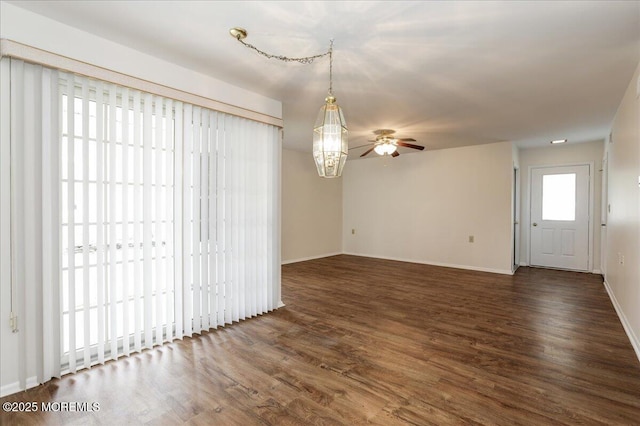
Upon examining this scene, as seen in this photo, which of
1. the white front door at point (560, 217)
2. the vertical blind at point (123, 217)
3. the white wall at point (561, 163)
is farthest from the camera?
the white front door at point (560, 217)

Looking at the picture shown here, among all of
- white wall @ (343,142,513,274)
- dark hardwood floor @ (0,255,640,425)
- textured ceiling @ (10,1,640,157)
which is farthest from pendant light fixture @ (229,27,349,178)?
white wall @ (343,142,513,274)

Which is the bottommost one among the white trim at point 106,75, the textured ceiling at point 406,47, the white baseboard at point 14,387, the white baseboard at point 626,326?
the white baseboard at point 14,387

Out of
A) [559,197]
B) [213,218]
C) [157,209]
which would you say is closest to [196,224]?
[213,218]

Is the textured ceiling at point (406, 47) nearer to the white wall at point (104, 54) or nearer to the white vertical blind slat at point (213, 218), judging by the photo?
the white wall at point (104, 54)

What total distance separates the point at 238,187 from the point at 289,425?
2.36 meters

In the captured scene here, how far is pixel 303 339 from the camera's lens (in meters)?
3.01

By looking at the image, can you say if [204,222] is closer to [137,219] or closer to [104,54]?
[137,219]

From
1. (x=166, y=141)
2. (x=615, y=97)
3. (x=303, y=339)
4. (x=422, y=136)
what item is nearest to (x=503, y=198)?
(x=422, y=136)

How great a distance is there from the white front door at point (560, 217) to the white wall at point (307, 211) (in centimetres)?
454

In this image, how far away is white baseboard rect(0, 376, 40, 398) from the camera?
206 cm

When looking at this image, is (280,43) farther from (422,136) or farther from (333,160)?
(422,136)

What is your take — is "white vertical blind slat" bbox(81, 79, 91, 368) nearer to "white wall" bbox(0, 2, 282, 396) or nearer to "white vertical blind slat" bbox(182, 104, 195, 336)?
"white wall" bbox(0, 2, 282, 396)

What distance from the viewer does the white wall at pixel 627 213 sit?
282 centimetres

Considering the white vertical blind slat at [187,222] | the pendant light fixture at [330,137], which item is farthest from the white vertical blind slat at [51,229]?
the pendant light fixture at [330,137]
